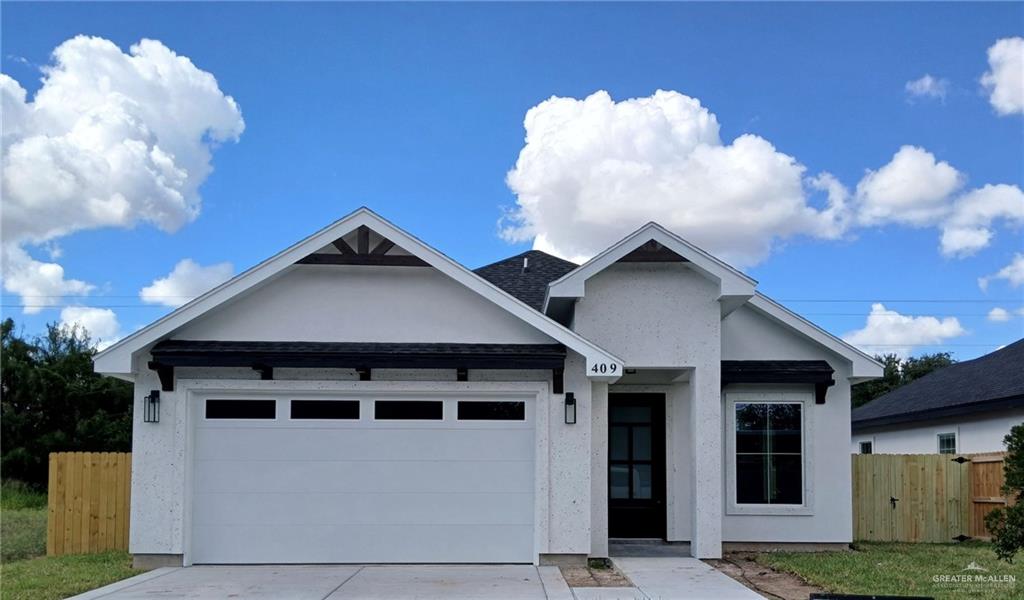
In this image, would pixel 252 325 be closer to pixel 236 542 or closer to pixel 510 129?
pixel 236 542

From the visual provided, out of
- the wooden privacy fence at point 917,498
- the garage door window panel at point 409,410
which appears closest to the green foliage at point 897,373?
the wooden privacy fence at point 917,498

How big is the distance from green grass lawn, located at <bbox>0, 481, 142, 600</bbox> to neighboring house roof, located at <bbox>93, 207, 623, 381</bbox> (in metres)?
2.47

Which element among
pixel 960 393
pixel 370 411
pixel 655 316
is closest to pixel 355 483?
pixel 370 411

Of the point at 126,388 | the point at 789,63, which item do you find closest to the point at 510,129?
the point at 789,63

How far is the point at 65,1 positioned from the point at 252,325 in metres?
7.44

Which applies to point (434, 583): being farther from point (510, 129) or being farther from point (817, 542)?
point (510, 129)

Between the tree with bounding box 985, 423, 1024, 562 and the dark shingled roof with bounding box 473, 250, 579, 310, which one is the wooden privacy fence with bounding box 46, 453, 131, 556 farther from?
the tree with bounding box 985, 423, 1024, 562

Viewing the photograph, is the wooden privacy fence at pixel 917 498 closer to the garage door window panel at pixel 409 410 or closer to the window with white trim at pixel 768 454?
the window with white trim at pixel 768 454

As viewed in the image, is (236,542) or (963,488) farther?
(963,488)

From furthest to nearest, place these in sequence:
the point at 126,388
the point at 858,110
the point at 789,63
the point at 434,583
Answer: the point at 126,388 < the point at 858,110 < the point at 789,63 < the point at 434,583

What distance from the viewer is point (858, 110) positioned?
18484 mm

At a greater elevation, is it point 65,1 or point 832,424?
point 65,1

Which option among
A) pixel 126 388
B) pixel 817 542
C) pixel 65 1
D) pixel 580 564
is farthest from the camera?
pixel 126 388

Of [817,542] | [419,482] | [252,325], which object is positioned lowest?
[817,542]
